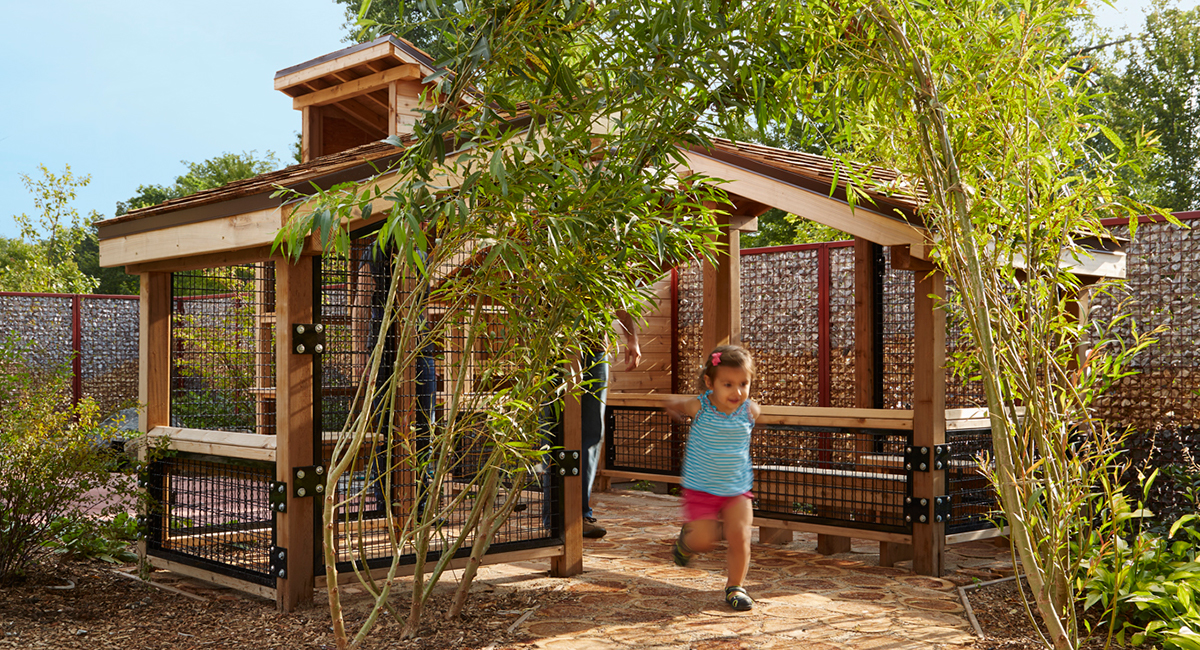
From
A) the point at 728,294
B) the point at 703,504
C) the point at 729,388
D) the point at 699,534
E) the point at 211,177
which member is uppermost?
the point at 211,177

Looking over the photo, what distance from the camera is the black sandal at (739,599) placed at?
12.9ft

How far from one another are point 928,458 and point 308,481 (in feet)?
10.8

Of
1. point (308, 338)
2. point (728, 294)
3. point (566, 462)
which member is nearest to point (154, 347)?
point (308, 338)

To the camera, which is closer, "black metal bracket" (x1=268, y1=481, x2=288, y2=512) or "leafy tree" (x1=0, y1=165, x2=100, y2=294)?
"black metal bracket" (x1=268, y1=481, x2=288, y2=512)

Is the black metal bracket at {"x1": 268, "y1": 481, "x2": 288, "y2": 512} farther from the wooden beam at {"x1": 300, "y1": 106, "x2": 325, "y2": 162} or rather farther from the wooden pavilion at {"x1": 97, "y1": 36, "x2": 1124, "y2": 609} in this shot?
the wooden beam at {"x1": 300, "y1": 106, "x2": 325, "y2": 162}

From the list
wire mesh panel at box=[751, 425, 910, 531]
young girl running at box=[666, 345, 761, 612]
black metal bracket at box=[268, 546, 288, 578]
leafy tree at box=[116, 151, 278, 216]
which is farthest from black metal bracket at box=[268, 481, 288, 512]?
leafy tree at box=[116, 151, 278, 216]

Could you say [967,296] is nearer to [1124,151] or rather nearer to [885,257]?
[1124,151]

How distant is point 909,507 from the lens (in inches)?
193

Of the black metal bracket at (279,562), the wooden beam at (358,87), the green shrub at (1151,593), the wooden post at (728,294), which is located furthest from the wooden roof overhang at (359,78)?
the green shrub at (1151,593)

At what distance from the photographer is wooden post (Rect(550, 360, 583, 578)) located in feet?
14.7

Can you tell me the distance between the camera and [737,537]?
3996 mm

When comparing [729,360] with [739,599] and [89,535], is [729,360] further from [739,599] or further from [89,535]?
[89,535]

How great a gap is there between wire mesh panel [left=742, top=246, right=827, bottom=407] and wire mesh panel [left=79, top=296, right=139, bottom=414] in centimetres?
999

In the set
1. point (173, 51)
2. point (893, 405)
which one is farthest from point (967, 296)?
point (173, 51)
